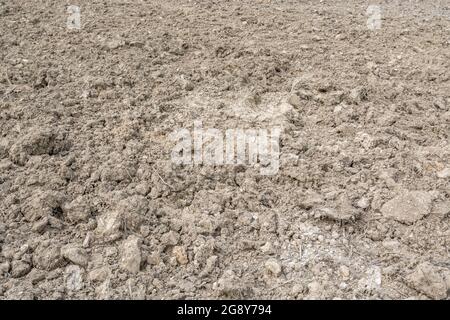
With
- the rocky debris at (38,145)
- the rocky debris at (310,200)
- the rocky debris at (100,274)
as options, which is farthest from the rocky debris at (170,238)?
the rocky debris at (38,145)

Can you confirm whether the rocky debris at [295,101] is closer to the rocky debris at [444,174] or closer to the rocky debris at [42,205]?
the rocky debris at [444,174]

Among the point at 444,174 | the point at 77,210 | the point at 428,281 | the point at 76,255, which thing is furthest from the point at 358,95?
the point at 76,255

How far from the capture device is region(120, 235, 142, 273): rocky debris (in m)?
1.90

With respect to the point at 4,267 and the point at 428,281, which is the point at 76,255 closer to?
the point at 4,267

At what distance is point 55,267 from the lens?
6.29ft

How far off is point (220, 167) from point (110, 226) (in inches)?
24.7

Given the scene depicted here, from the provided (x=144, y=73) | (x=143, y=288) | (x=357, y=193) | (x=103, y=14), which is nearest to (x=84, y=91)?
(x=144, y=73)

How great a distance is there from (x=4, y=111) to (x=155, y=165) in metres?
1.02

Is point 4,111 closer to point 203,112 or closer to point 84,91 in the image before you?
point 84,91

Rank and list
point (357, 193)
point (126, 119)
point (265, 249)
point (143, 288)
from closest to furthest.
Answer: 1. point (143, 288)
2. point (265, 249)
3. point (357, 193)
4. point (126, 119)

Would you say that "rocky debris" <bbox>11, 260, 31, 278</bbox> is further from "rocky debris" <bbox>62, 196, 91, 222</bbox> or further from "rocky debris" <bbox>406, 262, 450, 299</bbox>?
"rocky debris" <bbox>406, 262, 450, 299</bbox>

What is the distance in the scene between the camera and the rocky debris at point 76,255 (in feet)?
6.30

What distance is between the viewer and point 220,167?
2.38 meters

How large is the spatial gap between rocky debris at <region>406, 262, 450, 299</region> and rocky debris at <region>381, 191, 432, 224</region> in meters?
0.29
